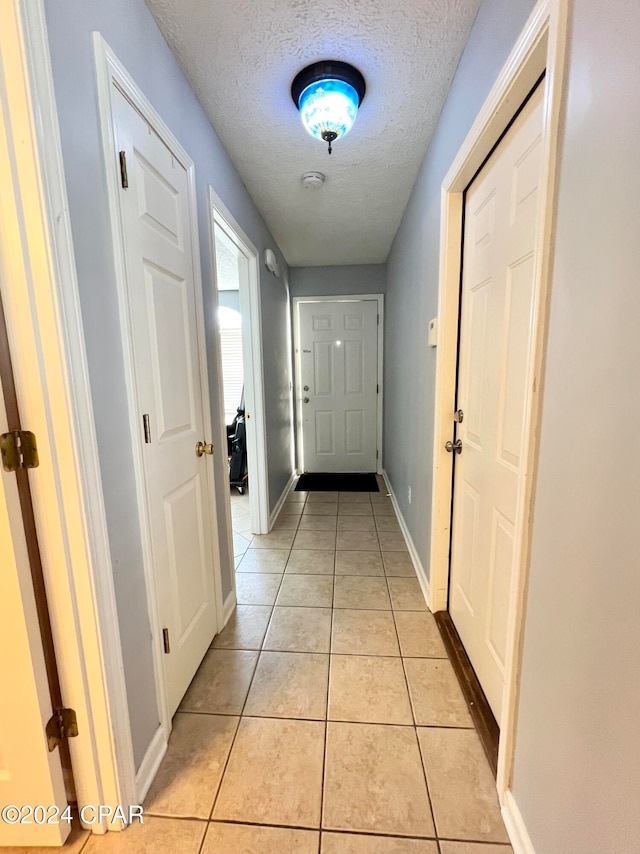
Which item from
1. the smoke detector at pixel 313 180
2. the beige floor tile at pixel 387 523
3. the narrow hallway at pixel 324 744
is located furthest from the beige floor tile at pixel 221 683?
the smoke detector at pixel 313 180

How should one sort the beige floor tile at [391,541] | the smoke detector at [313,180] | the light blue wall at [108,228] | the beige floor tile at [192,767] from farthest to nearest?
the beige floor tile at [391,541] → the smoke detector at [313,180] → the beige floor tile at [192,767] → the light blue wall at [108,228]

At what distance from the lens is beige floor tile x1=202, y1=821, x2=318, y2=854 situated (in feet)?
3.02

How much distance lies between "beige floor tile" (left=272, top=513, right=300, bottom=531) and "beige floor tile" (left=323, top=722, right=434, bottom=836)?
5.35 ft

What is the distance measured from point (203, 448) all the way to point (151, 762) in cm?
103

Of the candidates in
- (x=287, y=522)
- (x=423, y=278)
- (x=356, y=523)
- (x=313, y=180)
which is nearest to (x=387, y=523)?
(x=356, y=523)

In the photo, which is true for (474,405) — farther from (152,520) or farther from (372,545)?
(372,545)

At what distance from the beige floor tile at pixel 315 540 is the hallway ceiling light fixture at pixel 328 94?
90.4 inches

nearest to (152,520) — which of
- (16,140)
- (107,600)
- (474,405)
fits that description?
(107,600)

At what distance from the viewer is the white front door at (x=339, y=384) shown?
3.94 metres

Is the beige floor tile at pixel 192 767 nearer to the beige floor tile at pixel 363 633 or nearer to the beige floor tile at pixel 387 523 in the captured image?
the beige floor tile at pixel 363 633

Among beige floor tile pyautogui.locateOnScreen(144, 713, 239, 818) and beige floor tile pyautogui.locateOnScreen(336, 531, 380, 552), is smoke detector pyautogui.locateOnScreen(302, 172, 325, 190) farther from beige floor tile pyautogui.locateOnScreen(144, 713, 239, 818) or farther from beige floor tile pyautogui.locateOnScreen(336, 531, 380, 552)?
beige floor tile pyautogui.locateOnScreen(144, 713, 239, 818)

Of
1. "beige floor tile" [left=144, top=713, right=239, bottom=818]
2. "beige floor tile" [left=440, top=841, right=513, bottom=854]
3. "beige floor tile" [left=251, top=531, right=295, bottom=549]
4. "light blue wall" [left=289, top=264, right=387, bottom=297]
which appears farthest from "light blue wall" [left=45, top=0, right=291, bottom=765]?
"light blue wall" [left=289, top=264, right=387, bottom=297]

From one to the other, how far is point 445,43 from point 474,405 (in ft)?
→ 4.23

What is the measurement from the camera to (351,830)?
3.16 feet
